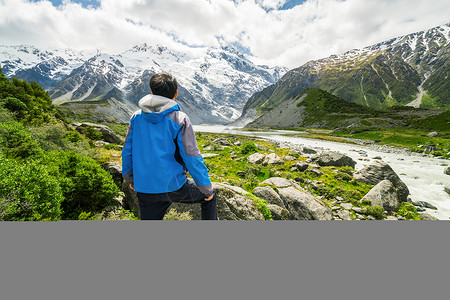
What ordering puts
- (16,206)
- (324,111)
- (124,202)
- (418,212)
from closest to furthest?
1. (16,206)
2. (124,202)
3. (418,212)
4. (324,111)

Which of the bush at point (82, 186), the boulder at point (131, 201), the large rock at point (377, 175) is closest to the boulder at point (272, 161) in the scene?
the large rock at point (377, 175)

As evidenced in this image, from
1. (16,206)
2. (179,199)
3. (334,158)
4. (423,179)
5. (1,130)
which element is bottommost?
(423,179)

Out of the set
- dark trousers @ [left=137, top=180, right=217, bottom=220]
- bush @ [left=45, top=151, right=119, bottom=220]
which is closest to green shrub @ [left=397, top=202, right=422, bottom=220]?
dark trousers @ [left=137, top=180, right=217, bottom=220]

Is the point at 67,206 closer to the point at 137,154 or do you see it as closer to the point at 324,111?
the point at 137,154

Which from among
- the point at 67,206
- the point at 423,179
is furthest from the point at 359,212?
the point at 423,179

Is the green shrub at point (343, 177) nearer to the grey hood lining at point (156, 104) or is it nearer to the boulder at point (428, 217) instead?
the boulder at point (428, 217)

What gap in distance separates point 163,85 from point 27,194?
4649 mm

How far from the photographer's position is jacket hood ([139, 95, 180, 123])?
116 inches

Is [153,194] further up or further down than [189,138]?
further down

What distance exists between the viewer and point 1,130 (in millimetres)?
8945

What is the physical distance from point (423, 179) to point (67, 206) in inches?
1121

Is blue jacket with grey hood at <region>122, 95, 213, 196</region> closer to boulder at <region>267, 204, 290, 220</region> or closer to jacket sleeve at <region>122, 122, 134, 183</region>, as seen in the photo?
jacket sleeve at <region>122, 122, 134, 183</region>

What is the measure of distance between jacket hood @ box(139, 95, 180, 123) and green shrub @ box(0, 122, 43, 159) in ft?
27.1

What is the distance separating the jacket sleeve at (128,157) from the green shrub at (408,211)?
1428 cm
